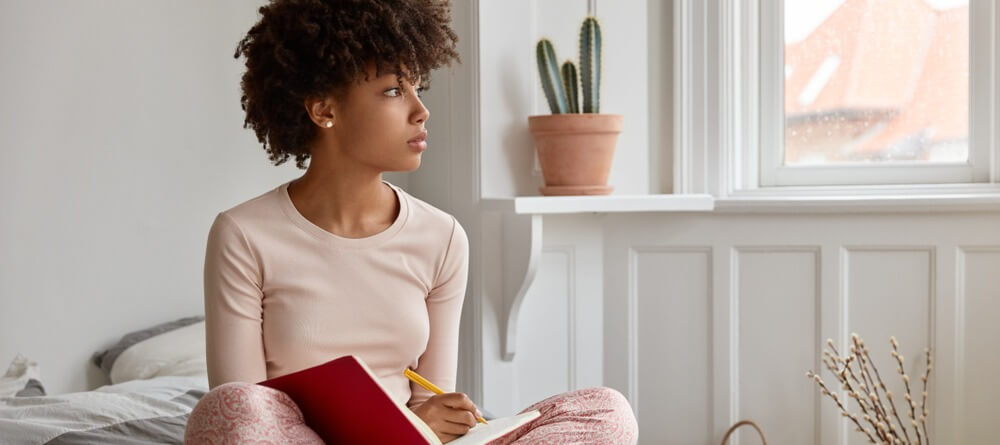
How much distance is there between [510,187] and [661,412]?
0.74 meters

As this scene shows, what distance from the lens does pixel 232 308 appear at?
1.23 meters

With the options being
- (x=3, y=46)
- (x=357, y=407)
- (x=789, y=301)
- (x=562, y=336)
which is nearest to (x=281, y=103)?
(x=357, y=407)

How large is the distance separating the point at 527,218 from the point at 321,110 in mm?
995

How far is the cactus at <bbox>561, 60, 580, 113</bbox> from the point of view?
7.40 feet

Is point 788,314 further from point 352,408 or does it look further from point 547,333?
point 352,408

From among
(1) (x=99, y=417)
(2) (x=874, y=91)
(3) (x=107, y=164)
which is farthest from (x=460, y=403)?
(2) (x=874, y=91)

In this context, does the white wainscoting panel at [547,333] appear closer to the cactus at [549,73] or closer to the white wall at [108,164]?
the cactus at [549,73]

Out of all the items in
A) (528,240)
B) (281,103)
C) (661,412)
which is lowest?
(661,412)

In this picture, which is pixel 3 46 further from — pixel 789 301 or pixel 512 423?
pixel 789 301

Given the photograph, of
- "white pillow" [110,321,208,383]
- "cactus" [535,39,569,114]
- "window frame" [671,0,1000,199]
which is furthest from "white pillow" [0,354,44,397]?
"window frame" [671,0,1000,199]

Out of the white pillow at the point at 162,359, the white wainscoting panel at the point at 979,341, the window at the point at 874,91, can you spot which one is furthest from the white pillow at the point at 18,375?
the white wainscoting panel at the point at 979,341

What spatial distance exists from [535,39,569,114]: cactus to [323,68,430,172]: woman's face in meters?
1.00

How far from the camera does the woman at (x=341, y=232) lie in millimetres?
1232

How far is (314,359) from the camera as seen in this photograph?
4.20 ft
